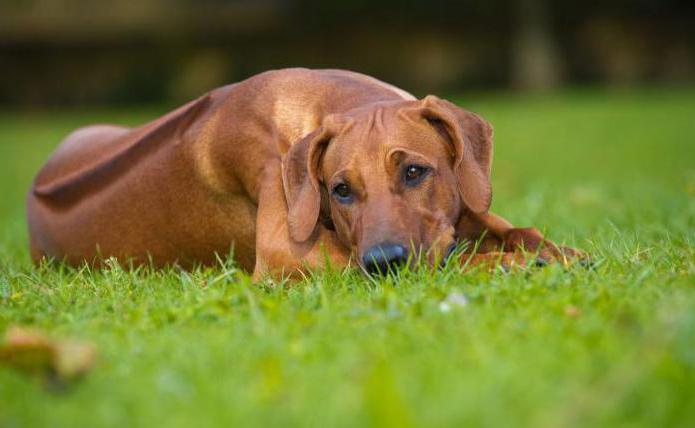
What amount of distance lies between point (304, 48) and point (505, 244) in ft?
73.1

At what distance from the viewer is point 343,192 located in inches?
172

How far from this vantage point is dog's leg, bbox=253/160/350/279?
14.8 feet

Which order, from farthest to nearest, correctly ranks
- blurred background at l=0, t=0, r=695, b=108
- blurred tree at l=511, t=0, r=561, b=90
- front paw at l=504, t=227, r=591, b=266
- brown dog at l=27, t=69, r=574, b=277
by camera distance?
blurred background at l=0, t=0, r=695, b=108 < blurred tree at l=511, t=0, r=561, b=90 < brown dog at l=27, t=69, r=574, b=277 < front paw at l=504, t=227, r=591, b=266

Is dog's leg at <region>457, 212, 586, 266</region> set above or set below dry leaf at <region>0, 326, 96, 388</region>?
below

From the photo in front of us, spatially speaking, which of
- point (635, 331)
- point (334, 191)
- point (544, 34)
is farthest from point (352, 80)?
point (544, 34)

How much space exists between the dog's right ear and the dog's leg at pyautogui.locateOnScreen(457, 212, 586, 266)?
2.36 feet

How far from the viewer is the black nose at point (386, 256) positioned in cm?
400

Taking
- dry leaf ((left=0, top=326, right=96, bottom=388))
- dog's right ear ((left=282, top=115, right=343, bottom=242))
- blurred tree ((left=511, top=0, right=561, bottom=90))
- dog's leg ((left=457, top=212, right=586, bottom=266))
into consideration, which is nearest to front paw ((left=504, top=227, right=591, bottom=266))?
dog's leg ((left=457, top=212, right=586, bottom=266))

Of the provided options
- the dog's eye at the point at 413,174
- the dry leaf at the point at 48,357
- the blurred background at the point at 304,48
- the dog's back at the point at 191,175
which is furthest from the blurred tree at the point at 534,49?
the dry leaf at the point at 48,357

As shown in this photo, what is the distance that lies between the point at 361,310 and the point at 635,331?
0.94m

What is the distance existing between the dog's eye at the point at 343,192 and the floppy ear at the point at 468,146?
50 centimetres

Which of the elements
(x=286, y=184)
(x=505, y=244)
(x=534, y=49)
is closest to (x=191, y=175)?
(x=286, y=184)

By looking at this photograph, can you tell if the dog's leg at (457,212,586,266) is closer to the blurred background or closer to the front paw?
the front paw

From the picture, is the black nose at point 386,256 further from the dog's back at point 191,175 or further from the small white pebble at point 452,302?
the dog's back at point 191,175
